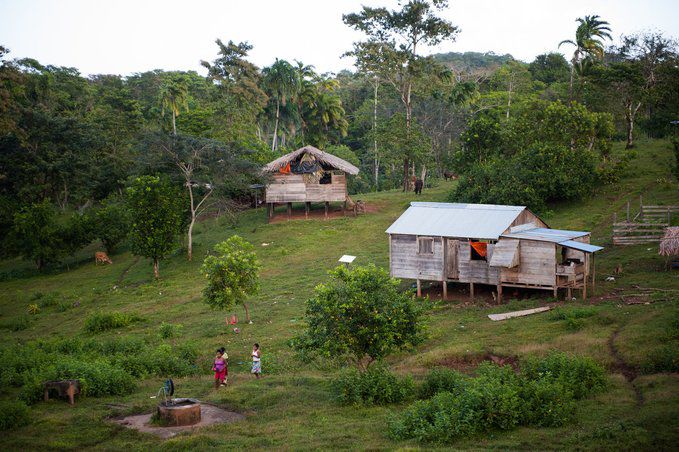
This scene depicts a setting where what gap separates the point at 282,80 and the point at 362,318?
1712 inches

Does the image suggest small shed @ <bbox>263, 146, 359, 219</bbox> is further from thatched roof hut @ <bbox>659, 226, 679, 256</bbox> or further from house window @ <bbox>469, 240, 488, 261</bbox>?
thatched roof hut @ <bbox>659, 226, 679, 256</bbox>

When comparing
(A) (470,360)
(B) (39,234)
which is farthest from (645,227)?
(B) (39,234)

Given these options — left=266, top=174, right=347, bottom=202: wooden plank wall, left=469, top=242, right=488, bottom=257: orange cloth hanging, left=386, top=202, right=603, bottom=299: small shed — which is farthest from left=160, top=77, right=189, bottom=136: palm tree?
left=469, top=242, right=488, bottom=257: orange cloth hanging

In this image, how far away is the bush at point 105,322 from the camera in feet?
105

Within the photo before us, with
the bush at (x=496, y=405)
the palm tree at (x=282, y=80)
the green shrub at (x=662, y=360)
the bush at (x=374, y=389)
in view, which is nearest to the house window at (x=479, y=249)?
the green shrub at (x=662, y=360)

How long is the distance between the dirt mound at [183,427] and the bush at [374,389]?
9.71 ft

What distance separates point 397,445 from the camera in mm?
15445

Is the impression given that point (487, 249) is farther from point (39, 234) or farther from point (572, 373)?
point (39, 234)

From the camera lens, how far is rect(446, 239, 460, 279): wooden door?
30.6 m

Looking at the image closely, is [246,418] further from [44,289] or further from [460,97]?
[460,97]

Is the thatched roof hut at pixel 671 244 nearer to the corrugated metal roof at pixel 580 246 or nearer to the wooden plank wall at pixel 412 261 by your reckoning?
the corrugated metal roof at pixel 580 246

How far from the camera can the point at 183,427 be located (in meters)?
17.6

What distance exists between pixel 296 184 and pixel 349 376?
29.3 meters

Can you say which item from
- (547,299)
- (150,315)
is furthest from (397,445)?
(150,315)
